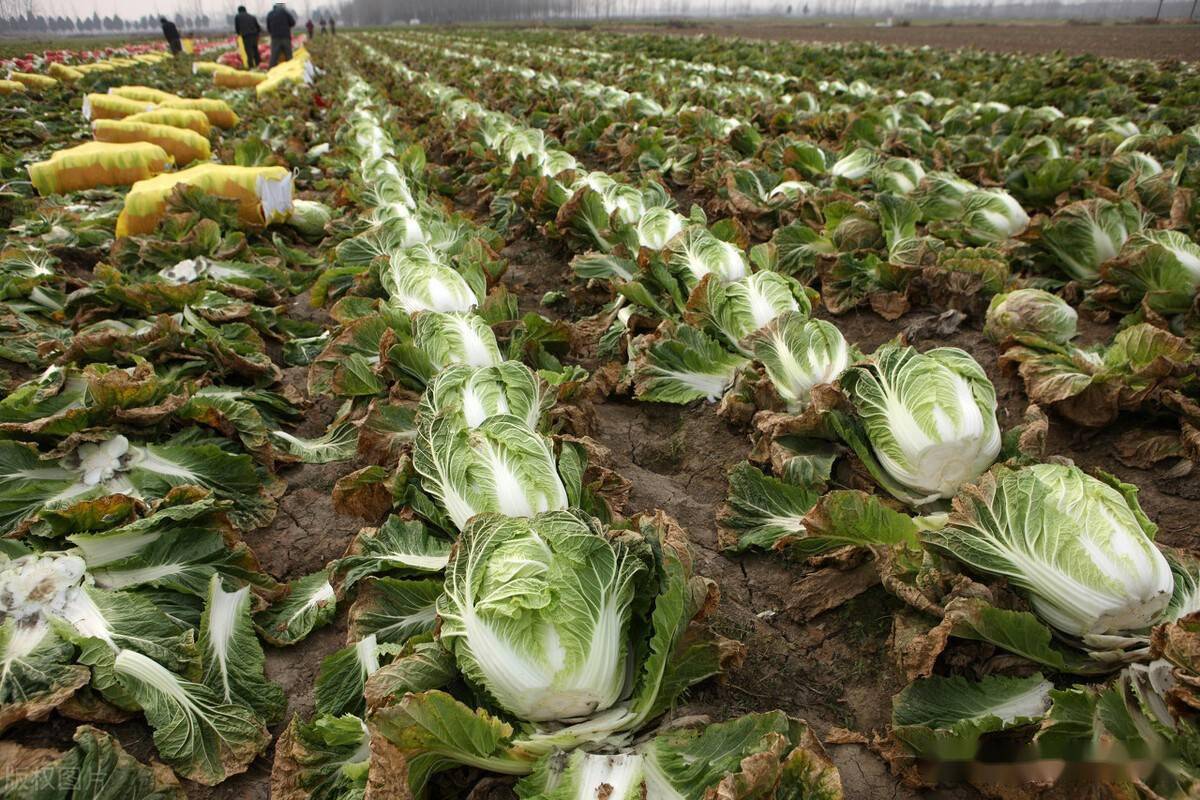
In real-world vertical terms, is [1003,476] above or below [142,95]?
below

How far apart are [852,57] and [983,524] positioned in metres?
27.7

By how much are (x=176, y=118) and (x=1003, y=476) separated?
1487cm

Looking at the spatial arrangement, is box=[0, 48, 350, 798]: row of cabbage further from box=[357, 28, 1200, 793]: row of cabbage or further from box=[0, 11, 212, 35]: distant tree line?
box=[0, 11, 212, 35]: distant tree line

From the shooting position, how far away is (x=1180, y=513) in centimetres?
397

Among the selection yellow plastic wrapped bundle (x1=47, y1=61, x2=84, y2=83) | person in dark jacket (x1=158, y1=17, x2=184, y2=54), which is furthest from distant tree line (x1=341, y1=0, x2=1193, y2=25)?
yellow plastic wrapped bundle (x1=47, y1=61, x2=84, y2=83)

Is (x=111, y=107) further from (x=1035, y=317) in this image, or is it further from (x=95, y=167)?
(x=1035, y=317)

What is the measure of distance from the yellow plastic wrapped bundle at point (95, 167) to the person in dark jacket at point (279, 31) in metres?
25.7

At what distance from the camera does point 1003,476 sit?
10.2 ft

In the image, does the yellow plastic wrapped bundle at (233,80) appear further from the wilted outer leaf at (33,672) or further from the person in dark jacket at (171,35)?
the wilted outer leaf at (33,672)

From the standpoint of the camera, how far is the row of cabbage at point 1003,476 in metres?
2.68

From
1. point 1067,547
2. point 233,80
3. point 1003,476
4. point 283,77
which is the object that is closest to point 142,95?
point 283,77

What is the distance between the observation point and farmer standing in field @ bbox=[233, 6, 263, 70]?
3275 centimetres

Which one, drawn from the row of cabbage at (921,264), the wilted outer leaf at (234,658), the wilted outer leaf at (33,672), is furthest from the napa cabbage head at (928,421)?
the wilted outer leaf at (33,672)

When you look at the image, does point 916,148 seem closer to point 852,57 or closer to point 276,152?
point 276,152
